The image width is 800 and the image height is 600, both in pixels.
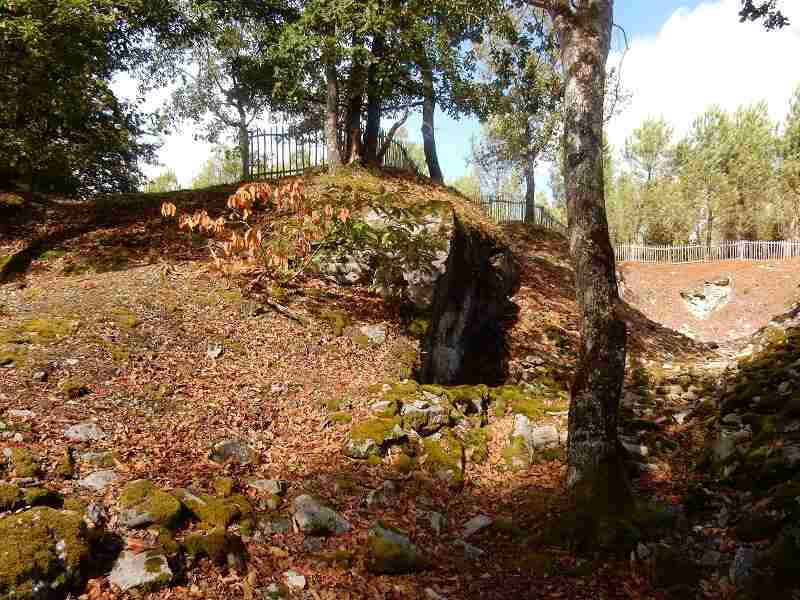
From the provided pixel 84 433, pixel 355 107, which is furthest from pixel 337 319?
pixel 355 107

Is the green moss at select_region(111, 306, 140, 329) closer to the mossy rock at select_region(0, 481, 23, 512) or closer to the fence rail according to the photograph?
the mossy rock at select_region(0, 481, 23, 512)

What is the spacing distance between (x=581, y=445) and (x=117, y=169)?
19.5 metres

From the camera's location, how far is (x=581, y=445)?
5055 mm

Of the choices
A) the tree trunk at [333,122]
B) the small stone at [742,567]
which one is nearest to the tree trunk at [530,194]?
the tree trunk at [333,122]

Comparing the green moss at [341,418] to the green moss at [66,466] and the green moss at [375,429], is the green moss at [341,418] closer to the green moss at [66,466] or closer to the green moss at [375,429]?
the green moss at [375,429]

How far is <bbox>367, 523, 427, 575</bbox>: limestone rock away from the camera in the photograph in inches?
165

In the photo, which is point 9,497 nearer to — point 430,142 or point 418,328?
point 418,328

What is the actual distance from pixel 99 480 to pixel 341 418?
2.80 metres

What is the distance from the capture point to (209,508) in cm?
429

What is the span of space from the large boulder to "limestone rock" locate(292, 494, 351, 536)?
14.8 feet

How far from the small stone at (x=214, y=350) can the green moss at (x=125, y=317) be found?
108 centimetres

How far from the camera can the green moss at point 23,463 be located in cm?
404

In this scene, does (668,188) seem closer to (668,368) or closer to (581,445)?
(668,368)

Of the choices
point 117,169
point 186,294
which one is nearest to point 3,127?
point 186,294
